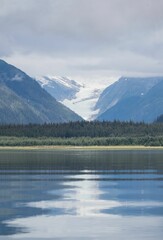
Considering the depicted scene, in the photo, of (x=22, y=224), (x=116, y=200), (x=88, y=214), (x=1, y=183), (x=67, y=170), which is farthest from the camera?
(x=67, y=170)

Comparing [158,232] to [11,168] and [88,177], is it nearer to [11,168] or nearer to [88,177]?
[88,177]

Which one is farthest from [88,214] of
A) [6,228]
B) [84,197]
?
[84,197]

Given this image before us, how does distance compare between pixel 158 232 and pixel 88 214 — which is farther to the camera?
pixel 88 214

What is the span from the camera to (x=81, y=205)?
78.3 meters

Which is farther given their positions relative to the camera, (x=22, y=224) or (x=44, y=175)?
(x=44, y=175)

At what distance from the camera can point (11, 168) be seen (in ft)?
456

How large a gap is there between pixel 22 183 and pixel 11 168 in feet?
112

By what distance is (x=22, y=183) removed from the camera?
10519 centimetres

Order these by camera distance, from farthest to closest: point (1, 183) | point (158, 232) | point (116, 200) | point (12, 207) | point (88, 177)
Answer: point (88, 177) < point (1, 183) < point (116, 200) < point (12, 207) < point (158, 232)

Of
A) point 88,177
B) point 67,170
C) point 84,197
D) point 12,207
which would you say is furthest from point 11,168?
point 12,207

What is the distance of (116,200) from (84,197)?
561 cm

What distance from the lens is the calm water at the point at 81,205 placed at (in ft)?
198

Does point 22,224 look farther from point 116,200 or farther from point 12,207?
point 116,200

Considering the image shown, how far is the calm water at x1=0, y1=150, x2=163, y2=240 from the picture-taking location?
198 ft
